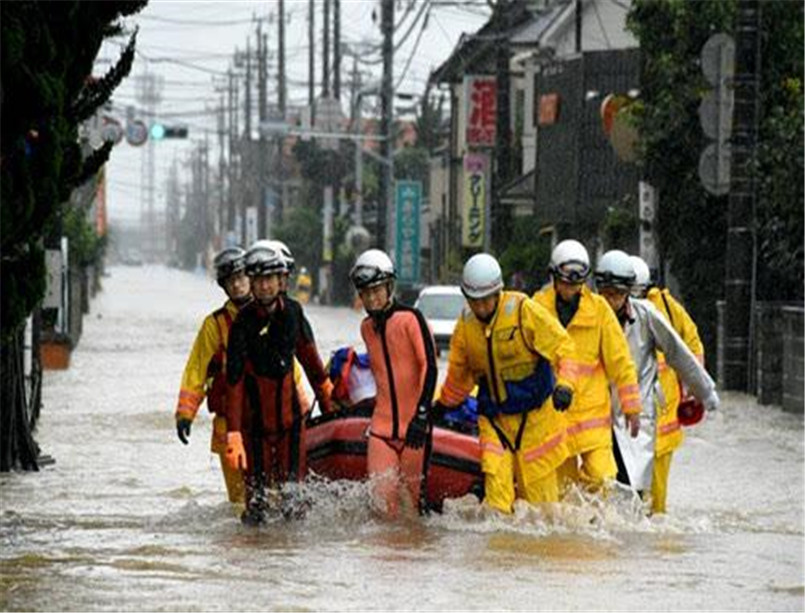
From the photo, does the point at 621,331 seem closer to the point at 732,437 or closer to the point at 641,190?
the point at 732,437

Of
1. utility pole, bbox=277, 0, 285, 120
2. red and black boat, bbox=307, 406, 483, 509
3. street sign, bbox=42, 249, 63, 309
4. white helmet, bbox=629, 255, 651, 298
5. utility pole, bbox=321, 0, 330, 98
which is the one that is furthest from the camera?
utility pole, bbox=277, 0, 285, 120

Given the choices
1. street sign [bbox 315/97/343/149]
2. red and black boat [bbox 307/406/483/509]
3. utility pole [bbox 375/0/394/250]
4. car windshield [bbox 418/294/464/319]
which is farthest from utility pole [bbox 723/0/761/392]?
street sign [bbox 315/97/343/149]

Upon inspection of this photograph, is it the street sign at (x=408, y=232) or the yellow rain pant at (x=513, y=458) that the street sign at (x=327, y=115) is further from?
the yellow rain pant at (x=513, y=458)

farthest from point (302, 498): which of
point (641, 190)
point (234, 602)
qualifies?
point (641, 190)

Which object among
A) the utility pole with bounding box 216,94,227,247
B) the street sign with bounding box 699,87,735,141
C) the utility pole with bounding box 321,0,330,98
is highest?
the utility pole with bounding box 321,0,330,98

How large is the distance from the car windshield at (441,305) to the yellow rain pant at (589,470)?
2676cm

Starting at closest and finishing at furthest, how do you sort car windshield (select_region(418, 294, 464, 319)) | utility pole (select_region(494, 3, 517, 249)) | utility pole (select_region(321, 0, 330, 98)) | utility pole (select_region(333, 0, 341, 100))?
car windshield (select_region(418, 294, 464, 319)), utility pole (select_region(494, 3, 517, 249)), utility pole (select_region(333, 0, 341, 100)), utility pole (select_region(321, 0, 330, 98))

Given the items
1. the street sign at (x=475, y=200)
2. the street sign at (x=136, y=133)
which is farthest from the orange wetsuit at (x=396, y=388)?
the street sign at (x=136, y=133)

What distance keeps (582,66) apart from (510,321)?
34514mm

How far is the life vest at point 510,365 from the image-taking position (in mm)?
15273

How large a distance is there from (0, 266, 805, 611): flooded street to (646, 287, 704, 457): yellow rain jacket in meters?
0.53

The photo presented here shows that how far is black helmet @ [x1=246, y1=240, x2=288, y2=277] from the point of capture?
15312mm

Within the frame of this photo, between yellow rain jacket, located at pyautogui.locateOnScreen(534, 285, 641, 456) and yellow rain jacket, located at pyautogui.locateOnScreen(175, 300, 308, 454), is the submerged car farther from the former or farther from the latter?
yellow rain jacket, located at pyautogui.locateOnScreen(534, 285, 641, 456)

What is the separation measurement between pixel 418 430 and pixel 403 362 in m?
0.42
